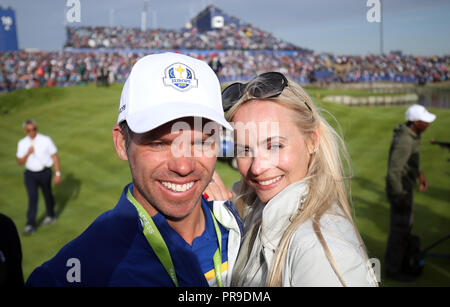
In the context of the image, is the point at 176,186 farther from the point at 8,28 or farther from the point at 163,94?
the point at 8,28

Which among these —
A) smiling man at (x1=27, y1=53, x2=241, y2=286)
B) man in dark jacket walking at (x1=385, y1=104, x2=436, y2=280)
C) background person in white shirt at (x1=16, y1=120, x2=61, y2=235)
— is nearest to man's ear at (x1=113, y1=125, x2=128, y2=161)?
smiling man at (x1=27, y1=53, x2=241, y2=286)

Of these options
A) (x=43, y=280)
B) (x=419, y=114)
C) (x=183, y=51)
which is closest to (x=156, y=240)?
(x=43, y=280)

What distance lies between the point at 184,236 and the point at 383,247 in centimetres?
582

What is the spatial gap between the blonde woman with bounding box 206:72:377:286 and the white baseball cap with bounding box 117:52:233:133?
1.30 feet

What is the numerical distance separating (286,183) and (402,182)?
4153 mm

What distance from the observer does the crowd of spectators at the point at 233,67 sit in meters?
28.2

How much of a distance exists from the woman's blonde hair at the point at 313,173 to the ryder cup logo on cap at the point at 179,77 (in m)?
0.45

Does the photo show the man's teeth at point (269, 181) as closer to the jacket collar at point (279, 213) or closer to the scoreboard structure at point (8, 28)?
the jacket collar at point (279, 213)

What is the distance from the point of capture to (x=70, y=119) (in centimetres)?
1747

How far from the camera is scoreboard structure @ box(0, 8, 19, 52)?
2328mm

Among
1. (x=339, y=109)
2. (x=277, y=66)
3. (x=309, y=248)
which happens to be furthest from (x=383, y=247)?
(x=277, y=66)

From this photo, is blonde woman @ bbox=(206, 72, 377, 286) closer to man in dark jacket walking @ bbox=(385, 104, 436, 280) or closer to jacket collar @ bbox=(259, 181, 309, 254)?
jacket collar @ bbox=(259, 181, 309, 254)

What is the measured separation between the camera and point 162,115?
60.7 inches
